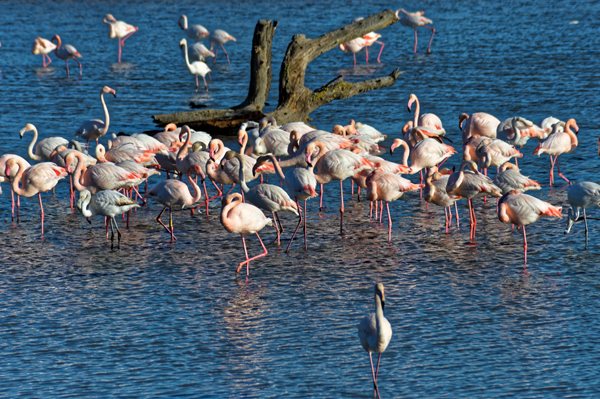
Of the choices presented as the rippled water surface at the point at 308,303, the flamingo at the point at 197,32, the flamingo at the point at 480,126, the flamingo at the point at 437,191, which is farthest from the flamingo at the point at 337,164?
the flamingo at the point at 197,32

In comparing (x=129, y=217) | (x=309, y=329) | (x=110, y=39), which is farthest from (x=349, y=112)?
(x=110, y=39)

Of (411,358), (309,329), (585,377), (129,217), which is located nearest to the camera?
(585,377)

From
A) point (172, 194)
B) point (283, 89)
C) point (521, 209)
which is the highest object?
point (283, 89)

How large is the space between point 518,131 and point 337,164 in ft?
10.7

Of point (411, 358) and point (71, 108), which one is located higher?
point (71, 108)

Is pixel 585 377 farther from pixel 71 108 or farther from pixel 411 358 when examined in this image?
pixel 71 108

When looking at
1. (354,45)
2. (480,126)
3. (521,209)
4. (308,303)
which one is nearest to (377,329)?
(308,303)

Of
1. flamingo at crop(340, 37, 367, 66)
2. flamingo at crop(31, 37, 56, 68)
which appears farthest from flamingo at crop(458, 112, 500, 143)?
flamingo at crop(31, 37, 56, 68)

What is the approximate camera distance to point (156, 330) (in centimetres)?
675

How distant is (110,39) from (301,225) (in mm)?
17761

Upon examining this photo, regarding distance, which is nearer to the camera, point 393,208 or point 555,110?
point 393,208

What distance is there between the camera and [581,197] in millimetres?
8422

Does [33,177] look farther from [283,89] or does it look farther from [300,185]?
[283,89]

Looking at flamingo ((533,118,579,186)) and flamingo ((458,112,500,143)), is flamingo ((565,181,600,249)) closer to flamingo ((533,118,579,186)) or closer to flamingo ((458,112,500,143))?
flamingo ((533,118,579,186))
